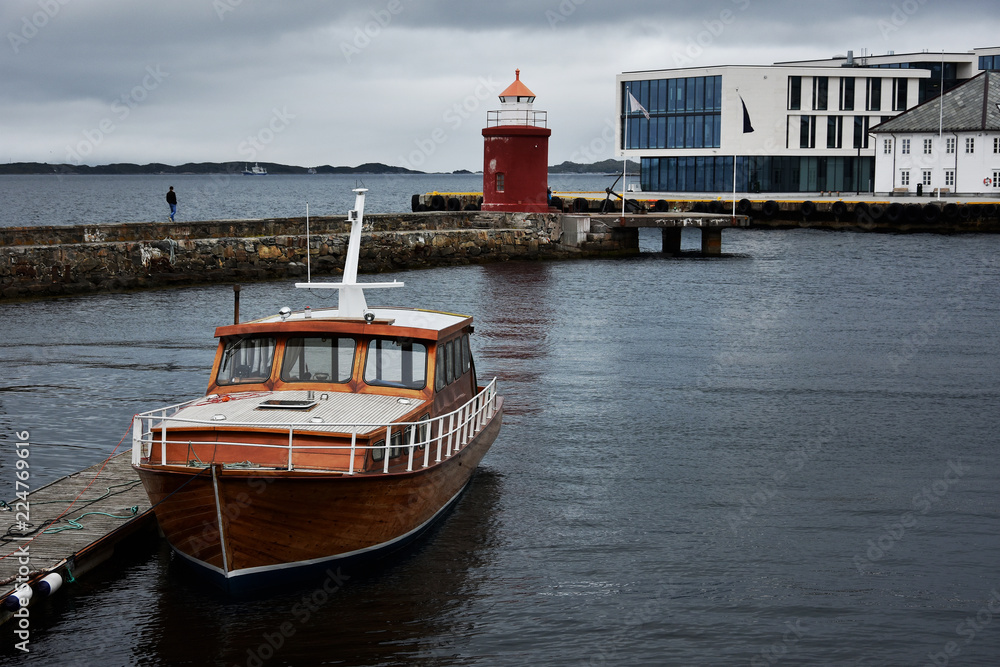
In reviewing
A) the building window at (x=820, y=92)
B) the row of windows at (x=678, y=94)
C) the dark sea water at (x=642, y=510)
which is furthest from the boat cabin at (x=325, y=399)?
the building window at (x=820, y=92)

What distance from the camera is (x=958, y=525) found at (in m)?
12.2

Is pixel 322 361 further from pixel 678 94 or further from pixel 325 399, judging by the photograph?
pixel 678 94

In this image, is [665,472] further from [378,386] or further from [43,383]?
[43,383]

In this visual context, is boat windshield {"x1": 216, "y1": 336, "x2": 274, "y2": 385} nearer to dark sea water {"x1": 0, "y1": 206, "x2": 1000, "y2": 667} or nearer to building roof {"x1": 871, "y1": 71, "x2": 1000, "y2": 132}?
dark sea water {"x1": 0, "y1": 206, "x2": 1000, "y2": 667}

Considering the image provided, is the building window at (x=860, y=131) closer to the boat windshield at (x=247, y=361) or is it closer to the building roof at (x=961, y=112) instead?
the building roof at (x=961, y=112)

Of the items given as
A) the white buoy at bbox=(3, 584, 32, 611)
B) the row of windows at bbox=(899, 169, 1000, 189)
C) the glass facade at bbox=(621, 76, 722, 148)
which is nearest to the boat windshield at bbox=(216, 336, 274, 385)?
the white buoy at bbox=(3, 584, 32, 611)

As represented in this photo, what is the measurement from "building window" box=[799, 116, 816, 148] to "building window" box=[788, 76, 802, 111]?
105cm

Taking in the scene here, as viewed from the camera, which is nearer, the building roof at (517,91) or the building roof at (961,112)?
the building roof at (517,91)

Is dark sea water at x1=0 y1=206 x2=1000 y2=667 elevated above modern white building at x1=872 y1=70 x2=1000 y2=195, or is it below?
below

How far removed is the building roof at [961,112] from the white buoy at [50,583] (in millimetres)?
67140

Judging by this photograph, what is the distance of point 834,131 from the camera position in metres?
78.8

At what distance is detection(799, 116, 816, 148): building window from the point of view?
77750 mm

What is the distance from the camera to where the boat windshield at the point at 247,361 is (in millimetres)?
10992

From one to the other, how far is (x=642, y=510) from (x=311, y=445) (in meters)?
4.90
